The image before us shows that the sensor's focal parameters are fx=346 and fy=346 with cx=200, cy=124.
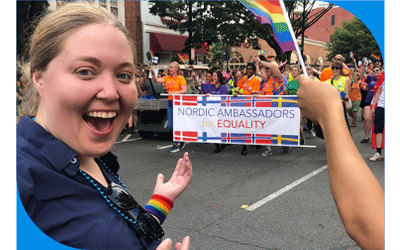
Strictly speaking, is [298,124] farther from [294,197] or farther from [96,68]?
[96,68]

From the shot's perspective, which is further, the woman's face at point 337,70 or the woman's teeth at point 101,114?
the woman's face at point 337,70

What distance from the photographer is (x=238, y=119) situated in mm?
7273

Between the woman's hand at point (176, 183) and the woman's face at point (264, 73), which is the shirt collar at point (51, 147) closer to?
the woman's hand at point (176, 183)

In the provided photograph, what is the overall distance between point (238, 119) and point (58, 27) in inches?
252

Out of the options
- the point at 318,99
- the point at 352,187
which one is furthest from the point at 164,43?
the point at 352,187

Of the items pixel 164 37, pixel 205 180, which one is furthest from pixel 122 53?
pixel 164 37

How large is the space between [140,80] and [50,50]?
929 cm

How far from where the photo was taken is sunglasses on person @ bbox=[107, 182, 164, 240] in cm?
105

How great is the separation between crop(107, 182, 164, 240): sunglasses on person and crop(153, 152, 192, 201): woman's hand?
0.97 feet

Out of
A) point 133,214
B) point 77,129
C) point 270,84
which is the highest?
point 270,84

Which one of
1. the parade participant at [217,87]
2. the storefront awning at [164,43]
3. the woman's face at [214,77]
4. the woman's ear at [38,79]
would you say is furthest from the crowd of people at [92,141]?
the storefront awning at [164,43]

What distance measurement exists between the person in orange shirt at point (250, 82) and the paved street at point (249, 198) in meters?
1.38

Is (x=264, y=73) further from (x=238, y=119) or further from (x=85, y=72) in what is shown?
(x=85, y=72)

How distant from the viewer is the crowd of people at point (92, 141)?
2.58ft
